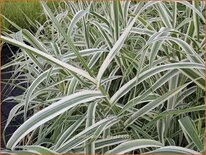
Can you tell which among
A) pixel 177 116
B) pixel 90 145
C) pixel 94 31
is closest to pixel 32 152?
pixel 90 145

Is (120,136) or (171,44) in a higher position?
(171,44)

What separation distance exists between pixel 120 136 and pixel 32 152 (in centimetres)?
21

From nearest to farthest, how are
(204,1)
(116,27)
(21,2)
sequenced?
(116,27)
(204,1)
(21,2)

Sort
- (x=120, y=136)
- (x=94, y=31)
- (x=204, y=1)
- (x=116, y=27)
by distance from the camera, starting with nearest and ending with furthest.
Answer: (x=120, y=136) < (x=116, y=27) < (x=204, y=1) < (x=94, y=31)

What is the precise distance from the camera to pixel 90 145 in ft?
2.56

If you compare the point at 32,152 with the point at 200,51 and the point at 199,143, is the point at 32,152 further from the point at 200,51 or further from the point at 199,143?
the point at 200,51

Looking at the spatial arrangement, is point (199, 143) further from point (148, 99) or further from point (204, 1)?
point (204, 1)

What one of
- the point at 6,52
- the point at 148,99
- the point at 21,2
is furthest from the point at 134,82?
the point at 21,2

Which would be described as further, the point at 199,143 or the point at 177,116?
the point at 177,116

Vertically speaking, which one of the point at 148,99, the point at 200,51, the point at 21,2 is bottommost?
the point at 148,99

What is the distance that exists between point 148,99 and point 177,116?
0.33 feet

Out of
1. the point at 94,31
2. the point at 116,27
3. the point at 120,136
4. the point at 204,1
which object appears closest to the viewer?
the point at 120,136

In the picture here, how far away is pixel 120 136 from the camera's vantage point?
2.84ft

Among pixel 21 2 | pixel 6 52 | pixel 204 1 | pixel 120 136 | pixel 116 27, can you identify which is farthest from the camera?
pixel 21 2
